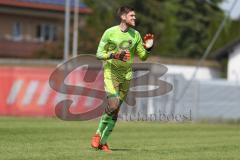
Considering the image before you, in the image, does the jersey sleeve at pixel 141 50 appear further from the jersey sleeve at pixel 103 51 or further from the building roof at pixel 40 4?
the building roof at pixel 40 4

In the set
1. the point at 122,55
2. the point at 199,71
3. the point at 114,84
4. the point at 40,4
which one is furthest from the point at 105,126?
the point at 40,4

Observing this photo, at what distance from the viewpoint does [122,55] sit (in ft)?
38.6

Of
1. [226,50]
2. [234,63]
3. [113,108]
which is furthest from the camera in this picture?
[226,50]

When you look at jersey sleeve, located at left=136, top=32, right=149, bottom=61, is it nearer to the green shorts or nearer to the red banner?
the green shorts

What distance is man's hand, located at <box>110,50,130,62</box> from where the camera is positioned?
11687 millimetres

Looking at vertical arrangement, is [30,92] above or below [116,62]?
below

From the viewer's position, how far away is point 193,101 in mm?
29875

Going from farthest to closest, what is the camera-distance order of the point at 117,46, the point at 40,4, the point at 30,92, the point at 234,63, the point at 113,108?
the point at 40,4
the point at 234,63
the point at 30,92
the point at 117,46
the point at 113,108

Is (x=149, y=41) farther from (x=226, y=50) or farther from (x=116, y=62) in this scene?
(x=226, y=50)

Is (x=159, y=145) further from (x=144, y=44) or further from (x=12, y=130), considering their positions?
(x=12, y=130)

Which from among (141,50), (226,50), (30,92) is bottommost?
(226,50)

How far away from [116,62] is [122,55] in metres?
0.24

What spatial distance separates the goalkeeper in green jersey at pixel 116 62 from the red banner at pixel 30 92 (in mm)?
15732

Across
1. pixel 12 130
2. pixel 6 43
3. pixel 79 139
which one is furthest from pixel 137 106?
pixel 6 43
